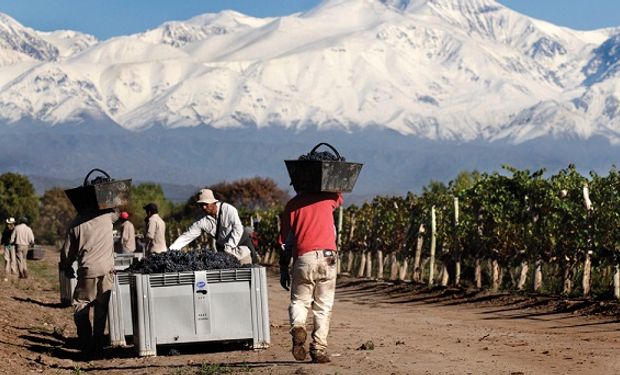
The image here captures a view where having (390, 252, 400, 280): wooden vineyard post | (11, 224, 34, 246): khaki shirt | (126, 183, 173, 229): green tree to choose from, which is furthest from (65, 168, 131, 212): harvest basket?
(126, 183, 173, 229): green tree

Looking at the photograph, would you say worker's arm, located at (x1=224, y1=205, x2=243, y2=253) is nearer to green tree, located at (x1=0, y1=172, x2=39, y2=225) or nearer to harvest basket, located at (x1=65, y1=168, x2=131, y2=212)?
harvest basket, located at (x1=65, y1=168, x2=131, y2=212)

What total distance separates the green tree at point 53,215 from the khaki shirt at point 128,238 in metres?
116

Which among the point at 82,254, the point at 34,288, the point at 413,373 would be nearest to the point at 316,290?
the point at 413,373

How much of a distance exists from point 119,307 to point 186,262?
6.21ft

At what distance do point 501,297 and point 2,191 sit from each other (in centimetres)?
12445

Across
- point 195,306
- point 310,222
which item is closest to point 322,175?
point 310,222

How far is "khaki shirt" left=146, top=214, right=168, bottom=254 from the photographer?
21.6 m

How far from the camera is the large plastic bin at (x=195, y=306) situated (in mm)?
14328

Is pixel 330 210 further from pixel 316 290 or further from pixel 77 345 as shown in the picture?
pixel 77 345

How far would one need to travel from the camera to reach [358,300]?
2809 centimetres

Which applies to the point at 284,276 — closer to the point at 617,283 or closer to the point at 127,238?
the point at 617,283

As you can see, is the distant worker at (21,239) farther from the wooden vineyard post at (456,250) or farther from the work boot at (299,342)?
the work boot at (299,342)

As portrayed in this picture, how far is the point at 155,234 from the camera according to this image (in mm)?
Result: 21609

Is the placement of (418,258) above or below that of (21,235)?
below
